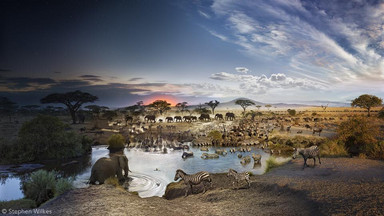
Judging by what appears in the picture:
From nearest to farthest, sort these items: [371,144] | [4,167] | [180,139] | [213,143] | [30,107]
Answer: [371,144], [4,167], [213,143], [180,139], [30,107]

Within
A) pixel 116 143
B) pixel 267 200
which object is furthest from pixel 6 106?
pixel 267 200

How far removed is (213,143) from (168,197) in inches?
602

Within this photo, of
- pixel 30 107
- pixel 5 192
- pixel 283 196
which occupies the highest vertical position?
pixel 30 107

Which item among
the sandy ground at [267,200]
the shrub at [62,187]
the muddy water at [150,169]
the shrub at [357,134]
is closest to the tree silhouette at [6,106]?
the muddy water at [150,169]

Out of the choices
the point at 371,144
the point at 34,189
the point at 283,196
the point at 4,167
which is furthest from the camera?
the point at 4,167

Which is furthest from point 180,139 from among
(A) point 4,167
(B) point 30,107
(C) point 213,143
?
(B) point 30,107

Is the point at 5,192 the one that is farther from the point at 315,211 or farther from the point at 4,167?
the point at 315,211

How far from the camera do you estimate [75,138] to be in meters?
21.8

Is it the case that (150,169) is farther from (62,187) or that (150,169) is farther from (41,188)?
(41,188)

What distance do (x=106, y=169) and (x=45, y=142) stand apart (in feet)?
35.6

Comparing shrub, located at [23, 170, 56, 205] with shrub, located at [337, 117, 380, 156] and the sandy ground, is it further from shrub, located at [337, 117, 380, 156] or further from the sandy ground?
shrub, located at [337, 117, 380, 156]

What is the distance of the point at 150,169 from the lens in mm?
15734

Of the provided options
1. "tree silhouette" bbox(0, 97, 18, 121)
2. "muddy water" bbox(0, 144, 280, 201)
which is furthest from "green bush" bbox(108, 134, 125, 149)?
"tree silhouette" bbox(0, 97, 18, 121)

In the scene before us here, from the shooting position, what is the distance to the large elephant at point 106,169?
12.6 metres
